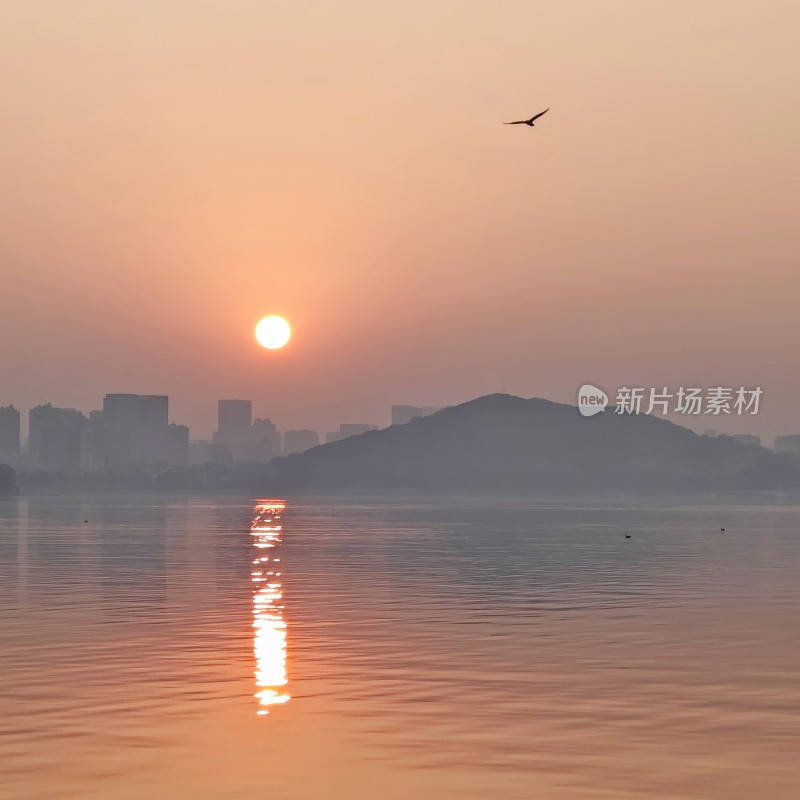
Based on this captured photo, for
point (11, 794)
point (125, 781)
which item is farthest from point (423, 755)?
point (11, 794)

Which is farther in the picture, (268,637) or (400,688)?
(268,637)

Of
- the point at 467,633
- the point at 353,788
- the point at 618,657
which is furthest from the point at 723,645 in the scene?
the point at 353,788

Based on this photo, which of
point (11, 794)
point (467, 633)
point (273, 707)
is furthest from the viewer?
point (467, 633)

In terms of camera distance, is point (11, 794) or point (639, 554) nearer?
point (11, 794)

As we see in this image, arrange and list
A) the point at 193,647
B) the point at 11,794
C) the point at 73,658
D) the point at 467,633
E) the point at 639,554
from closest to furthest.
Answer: the point at 11,794 < the point at 73,658 < the point at 193,647 < the point at 467,633 < the point at 639,554

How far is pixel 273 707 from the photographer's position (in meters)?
35.9

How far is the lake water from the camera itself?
90.6ft

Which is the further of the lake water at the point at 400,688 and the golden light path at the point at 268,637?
the golden light path at the point at 268,637

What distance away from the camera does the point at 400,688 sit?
39.4m

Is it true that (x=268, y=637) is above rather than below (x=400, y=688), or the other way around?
above

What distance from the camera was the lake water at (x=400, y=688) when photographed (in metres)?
27.6

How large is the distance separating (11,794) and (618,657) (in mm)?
25860

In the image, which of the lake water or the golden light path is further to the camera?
the golden light path

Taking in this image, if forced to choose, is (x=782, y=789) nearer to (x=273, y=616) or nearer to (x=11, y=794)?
(x=11, y=794)
